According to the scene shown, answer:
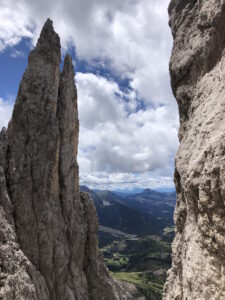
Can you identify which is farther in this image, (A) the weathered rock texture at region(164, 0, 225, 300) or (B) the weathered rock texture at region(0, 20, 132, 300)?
(B) the weathered rock texture at region(0, 20, 132, 300)

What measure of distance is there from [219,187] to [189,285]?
4.11 m

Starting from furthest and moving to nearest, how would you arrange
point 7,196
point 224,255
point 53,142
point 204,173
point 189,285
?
point 53,142
point 7,196
point 189,285
point 204,173
point 224,255

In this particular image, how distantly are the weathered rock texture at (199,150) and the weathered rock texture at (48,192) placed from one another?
27009 millimetres

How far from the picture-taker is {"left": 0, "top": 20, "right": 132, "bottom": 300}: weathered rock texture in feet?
136

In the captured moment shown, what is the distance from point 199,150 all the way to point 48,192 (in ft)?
121

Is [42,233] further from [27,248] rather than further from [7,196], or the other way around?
[7,196]

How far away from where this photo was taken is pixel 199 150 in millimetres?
11195

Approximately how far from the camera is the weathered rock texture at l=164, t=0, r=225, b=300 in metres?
9.32

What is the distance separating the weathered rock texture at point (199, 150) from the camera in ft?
30.6

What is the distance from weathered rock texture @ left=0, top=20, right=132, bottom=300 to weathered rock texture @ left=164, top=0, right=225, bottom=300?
27.0 m

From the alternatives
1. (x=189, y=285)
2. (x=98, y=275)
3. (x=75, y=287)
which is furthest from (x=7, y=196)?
(x=189, y=285)

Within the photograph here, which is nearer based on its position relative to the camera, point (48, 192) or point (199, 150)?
point (199, 150)

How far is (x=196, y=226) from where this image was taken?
11.0 meters

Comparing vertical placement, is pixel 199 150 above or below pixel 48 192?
above
